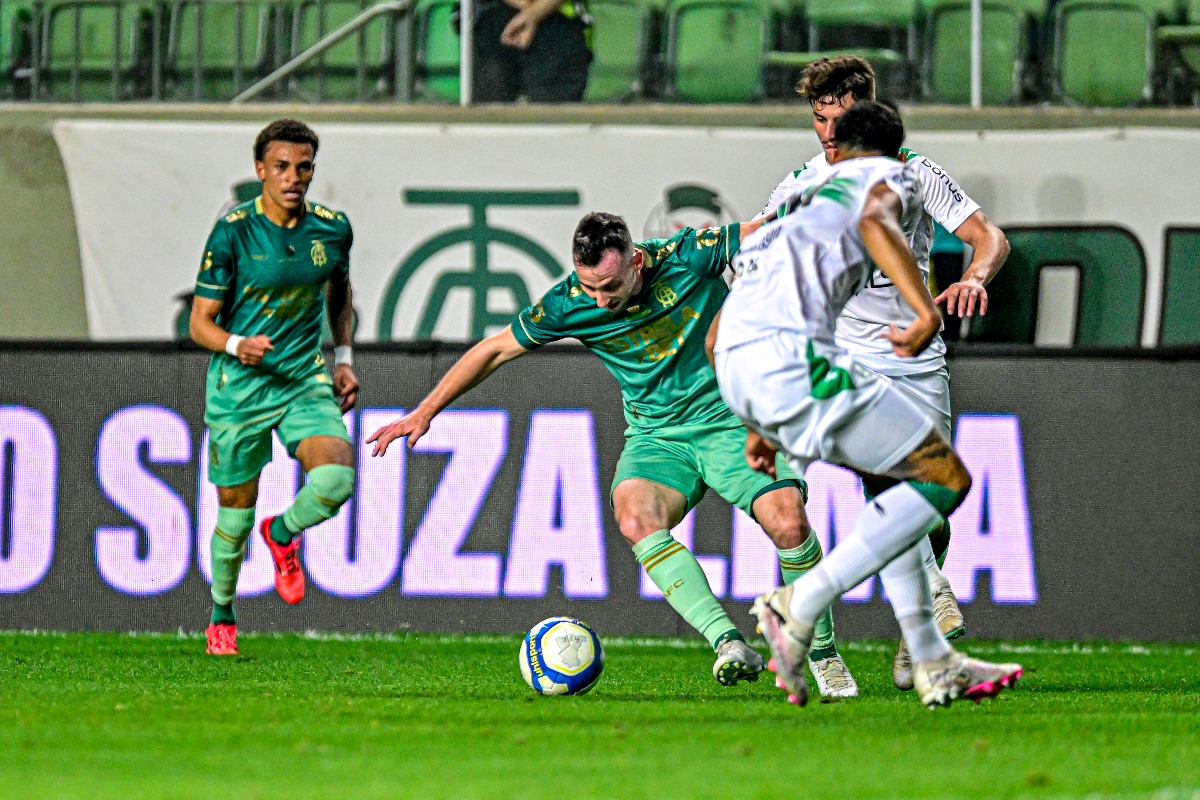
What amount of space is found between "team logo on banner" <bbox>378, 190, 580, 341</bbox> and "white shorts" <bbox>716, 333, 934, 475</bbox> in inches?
234

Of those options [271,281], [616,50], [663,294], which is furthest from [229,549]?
[616,50]

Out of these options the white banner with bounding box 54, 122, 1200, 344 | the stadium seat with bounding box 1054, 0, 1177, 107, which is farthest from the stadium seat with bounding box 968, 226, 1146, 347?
the stadium seat with bounding box 1054, 0, 1177, 107

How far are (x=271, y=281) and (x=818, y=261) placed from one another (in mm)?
3487

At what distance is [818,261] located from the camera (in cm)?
533

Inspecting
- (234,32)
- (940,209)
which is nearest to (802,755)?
(940,209)

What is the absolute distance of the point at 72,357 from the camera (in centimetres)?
962

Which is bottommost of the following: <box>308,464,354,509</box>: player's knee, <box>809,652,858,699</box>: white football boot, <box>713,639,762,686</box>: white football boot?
<box>809,652,858,699</box>: white football boot

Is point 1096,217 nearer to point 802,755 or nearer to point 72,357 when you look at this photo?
point 72,357

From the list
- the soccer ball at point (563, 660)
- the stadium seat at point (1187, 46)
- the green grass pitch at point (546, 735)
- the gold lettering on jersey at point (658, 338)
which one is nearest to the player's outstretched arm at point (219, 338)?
the green grass pitch at point (546, 735)

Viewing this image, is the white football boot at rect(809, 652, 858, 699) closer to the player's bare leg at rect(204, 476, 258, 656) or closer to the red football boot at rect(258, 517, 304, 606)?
the red football boot at rect(258, 517, 304, 606)

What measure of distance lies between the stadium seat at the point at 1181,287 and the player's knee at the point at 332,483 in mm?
5499

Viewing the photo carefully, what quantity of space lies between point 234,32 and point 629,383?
6.13 metres

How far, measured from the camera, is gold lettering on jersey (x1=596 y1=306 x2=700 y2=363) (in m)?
6.59

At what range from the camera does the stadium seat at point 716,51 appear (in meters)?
11.6
